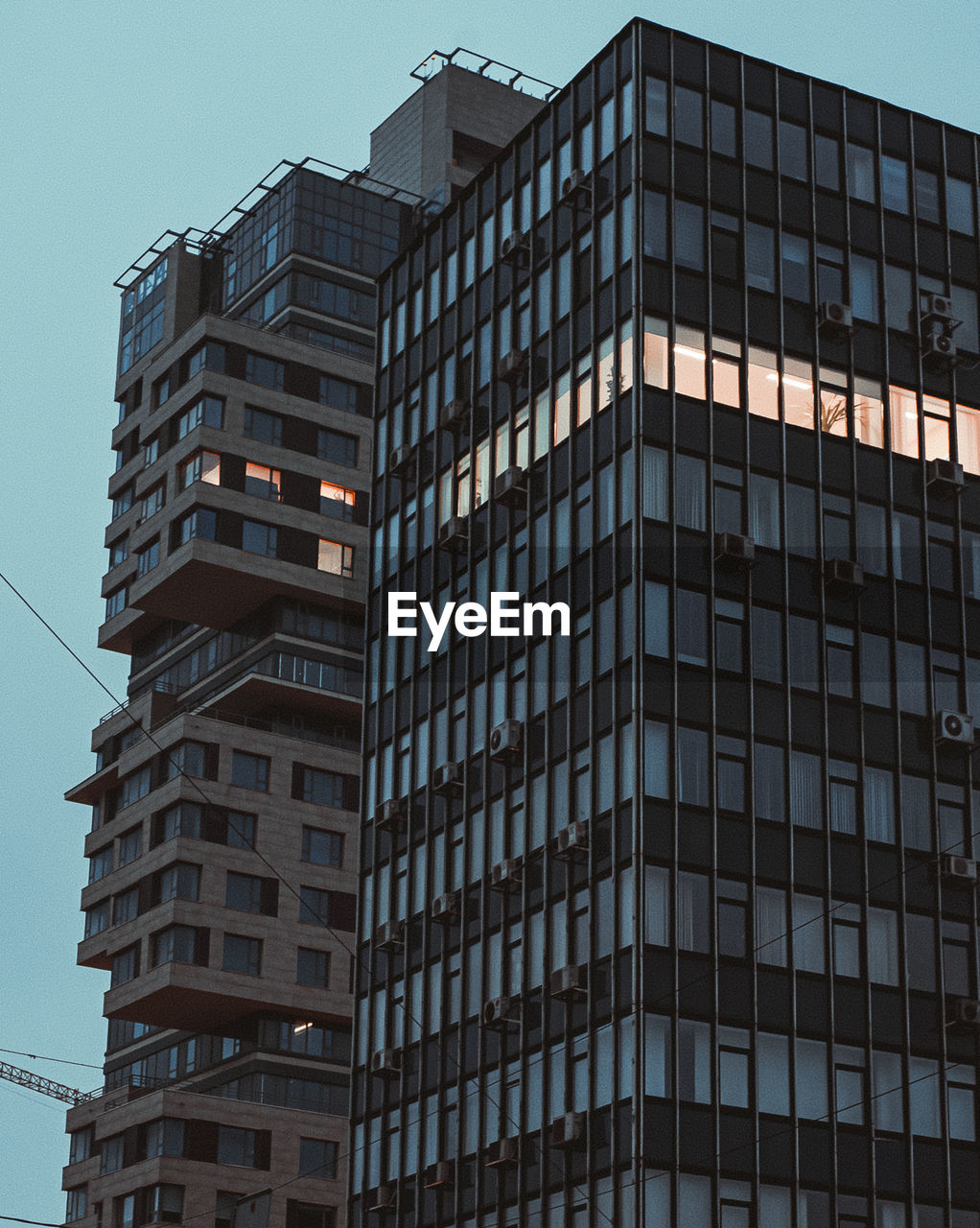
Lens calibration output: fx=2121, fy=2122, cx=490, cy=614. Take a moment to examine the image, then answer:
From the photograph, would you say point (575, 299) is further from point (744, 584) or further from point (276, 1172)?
point (276, 1172)

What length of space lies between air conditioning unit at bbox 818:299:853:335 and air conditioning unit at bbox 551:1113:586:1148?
21.2 m

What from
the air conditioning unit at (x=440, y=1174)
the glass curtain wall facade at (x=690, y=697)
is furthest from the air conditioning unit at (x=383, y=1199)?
the air conditioning unit at (x=440, y=1174)

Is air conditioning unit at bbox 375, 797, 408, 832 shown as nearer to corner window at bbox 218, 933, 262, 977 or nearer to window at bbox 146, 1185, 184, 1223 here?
corner window at bbox 218, 933, 262, 977

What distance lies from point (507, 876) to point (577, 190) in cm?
1825

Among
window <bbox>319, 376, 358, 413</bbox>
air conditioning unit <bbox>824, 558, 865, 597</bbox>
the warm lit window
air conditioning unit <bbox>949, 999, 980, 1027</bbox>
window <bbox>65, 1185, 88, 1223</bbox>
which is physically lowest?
air conditioning unit <bbox>949, 999, 980, 1027</bbox>

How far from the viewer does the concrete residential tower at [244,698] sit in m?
83.8

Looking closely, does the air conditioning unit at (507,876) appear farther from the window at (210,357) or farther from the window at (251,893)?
the window at (210,357)

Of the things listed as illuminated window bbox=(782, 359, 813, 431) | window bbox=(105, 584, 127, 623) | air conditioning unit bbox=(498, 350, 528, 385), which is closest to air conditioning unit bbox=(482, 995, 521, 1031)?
illuminated window bbox=(782, 359, 813, 431)

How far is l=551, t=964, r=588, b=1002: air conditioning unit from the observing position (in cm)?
4878

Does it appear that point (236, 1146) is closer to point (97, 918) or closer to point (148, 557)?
point (97, 918)

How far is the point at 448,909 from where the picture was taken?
55250 mm

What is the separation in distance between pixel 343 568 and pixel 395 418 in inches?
1105

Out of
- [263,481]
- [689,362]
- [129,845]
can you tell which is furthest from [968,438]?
[129,845]

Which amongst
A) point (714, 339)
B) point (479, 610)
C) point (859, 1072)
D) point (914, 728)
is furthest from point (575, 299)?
point (859, 1072)
